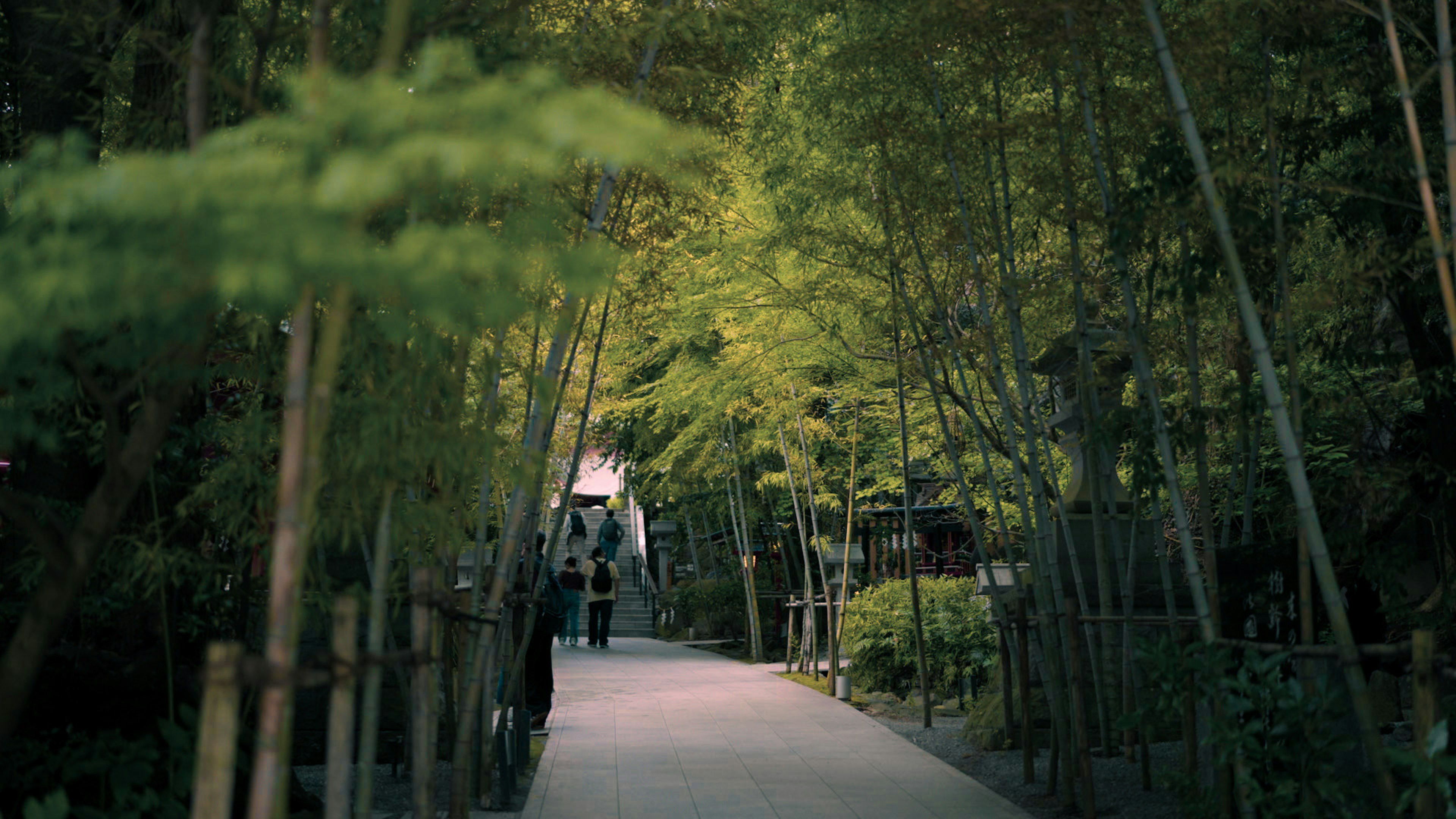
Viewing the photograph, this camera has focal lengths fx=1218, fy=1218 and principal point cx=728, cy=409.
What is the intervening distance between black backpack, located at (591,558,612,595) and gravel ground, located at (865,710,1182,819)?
6.73 meters

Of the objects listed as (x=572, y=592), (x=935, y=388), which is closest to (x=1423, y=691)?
(x=935, y=388)

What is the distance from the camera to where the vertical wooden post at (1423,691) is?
2.72 meters

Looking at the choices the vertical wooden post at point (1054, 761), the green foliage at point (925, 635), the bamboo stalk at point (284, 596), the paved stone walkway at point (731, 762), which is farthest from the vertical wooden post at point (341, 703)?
the green foliage at point (925, 635)

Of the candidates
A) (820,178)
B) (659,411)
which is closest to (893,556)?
(659,411)

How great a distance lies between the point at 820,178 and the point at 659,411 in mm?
5009

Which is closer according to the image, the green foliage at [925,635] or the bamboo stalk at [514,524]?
the bamboo stalk at [514,524]

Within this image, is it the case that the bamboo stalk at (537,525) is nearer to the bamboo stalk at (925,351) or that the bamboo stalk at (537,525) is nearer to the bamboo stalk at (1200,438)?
the bamboo stalk at (925,351)

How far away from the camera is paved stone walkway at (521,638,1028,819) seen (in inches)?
215

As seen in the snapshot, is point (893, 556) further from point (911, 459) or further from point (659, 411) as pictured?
point (659, 411)

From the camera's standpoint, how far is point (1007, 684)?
22.9ft

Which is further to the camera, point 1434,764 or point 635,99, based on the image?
point 635,99

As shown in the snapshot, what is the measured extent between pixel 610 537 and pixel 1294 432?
49.4 feet

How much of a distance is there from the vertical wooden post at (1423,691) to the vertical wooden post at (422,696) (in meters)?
2.23

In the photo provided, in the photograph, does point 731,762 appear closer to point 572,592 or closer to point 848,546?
point 848,546
